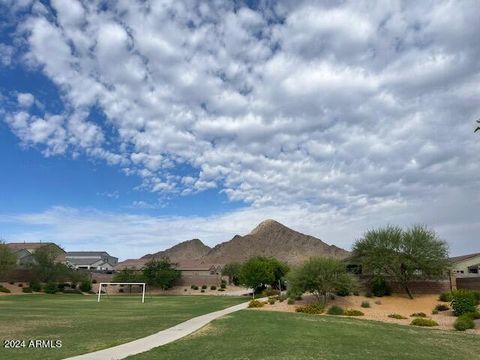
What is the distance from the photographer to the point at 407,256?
47.1m

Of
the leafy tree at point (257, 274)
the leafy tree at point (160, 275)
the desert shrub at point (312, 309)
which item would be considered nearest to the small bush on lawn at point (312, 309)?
the desert shrub at point (312, 309)

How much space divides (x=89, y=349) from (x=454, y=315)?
29823 mm

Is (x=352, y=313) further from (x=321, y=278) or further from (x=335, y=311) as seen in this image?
(x=321, y=278)

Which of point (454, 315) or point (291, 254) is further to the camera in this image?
point (291, 254)

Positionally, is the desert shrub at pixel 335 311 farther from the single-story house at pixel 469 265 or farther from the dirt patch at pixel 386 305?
the single-story house at pixel 469 265

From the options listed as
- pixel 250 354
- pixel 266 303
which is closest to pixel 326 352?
pixel 250 354

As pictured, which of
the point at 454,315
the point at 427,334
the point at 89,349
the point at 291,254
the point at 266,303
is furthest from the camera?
the point at 291,254

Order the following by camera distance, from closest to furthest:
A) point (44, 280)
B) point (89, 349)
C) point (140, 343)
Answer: point (89, 349) → point (140, 343) → point (44, 280)

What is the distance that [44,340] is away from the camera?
61.0ft

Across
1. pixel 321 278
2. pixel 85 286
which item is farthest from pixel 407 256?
pixel 85 286

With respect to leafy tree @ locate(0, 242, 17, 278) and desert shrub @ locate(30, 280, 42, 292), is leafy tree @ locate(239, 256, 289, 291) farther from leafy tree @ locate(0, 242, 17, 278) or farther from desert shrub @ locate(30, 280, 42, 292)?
desert shrub @ locate(30, 280, 42, 292)

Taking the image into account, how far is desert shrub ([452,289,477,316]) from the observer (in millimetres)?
34281

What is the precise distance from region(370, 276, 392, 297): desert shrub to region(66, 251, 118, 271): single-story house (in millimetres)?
95511

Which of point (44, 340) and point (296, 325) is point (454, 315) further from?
point (44, 340)
